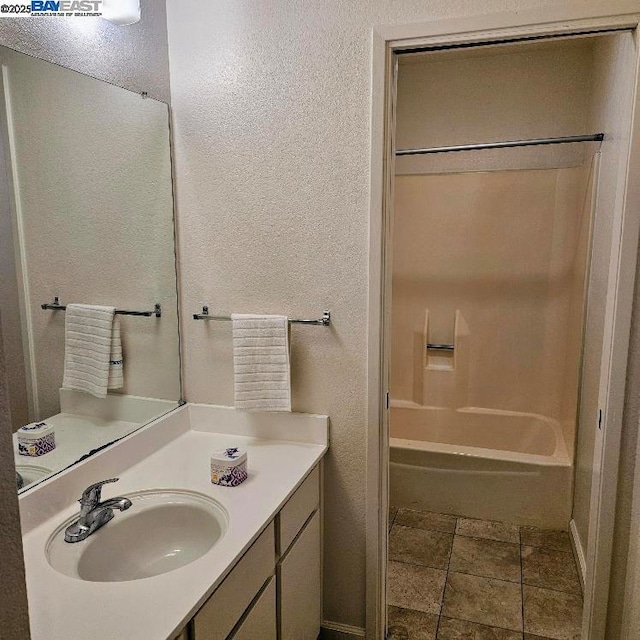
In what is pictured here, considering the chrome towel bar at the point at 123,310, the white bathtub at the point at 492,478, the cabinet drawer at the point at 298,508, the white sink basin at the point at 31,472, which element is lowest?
the white bathtub at the point at 492,478

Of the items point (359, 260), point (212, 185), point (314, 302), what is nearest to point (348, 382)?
point (314, 302)

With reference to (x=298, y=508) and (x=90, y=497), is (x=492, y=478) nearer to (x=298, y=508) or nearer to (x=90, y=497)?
(x=298, y=508)

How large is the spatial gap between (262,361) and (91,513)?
72 centimetres

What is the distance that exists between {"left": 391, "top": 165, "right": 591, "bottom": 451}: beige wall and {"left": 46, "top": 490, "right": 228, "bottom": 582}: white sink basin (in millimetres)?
2195

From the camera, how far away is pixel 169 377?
201 cm

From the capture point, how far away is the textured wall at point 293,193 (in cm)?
174

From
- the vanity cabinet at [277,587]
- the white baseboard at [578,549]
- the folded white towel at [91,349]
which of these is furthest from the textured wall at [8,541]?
the white baseboard at [578,549]

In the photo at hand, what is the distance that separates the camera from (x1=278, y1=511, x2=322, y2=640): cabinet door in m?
1.60

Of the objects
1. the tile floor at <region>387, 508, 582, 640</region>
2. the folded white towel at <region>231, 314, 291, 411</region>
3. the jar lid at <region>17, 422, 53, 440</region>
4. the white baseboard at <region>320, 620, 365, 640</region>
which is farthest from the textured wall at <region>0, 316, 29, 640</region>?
the tile floor at <region>387, 508, 582, 640</region>

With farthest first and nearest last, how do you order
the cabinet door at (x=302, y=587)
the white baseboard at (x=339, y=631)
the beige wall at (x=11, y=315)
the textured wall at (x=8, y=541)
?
Result: the white baseboard at (x=339, y=631)
the cabinet door at (x=302, y=587)
the beige wall at (x=11, y=315)
the textured wall at (x=8, y=541)

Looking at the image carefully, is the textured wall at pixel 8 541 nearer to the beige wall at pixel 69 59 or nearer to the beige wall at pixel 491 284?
the beige wall at pixel 69 59

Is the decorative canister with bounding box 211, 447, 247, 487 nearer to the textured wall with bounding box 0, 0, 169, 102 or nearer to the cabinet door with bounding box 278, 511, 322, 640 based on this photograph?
the cabinet door with bounding box 278, 511, 322, 640

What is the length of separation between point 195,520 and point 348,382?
0.67 m

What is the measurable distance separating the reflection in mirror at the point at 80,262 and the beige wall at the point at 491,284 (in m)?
1.87
